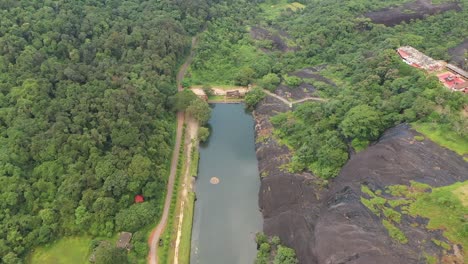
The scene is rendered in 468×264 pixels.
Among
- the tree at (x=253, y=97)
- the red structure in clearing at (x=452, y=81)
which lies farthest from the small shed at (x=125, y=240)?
the red structure in clearing at (x=452, y=81)

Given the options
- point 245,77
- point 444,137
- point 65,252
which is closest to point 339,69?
point 245,77

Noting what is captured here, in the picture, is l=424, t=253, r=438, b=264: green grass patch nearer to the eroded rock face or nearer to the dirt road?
the eroded rock face

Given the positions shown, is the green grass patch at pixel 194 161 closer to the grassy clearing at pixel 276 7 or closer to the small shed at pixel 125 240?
the small shed at pixel 125 240

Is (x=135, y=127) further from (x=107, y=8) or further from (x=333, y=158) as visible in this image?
(x=107, y=8)

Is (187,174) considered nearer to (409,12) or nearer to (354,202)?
(354,202)

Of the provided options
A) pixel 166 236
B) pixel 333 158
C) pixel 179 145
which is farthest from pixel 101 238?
pixel 333 158

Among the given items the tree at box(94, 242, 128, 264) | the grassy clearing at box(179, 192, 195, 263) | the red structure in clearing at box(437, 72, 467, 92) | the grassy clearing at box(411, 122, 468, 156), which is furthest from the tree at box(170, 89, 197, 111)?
the red structure in clearing at box(437, 72, 467, 92)

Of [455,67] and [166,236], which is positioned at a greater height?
[455,67]
